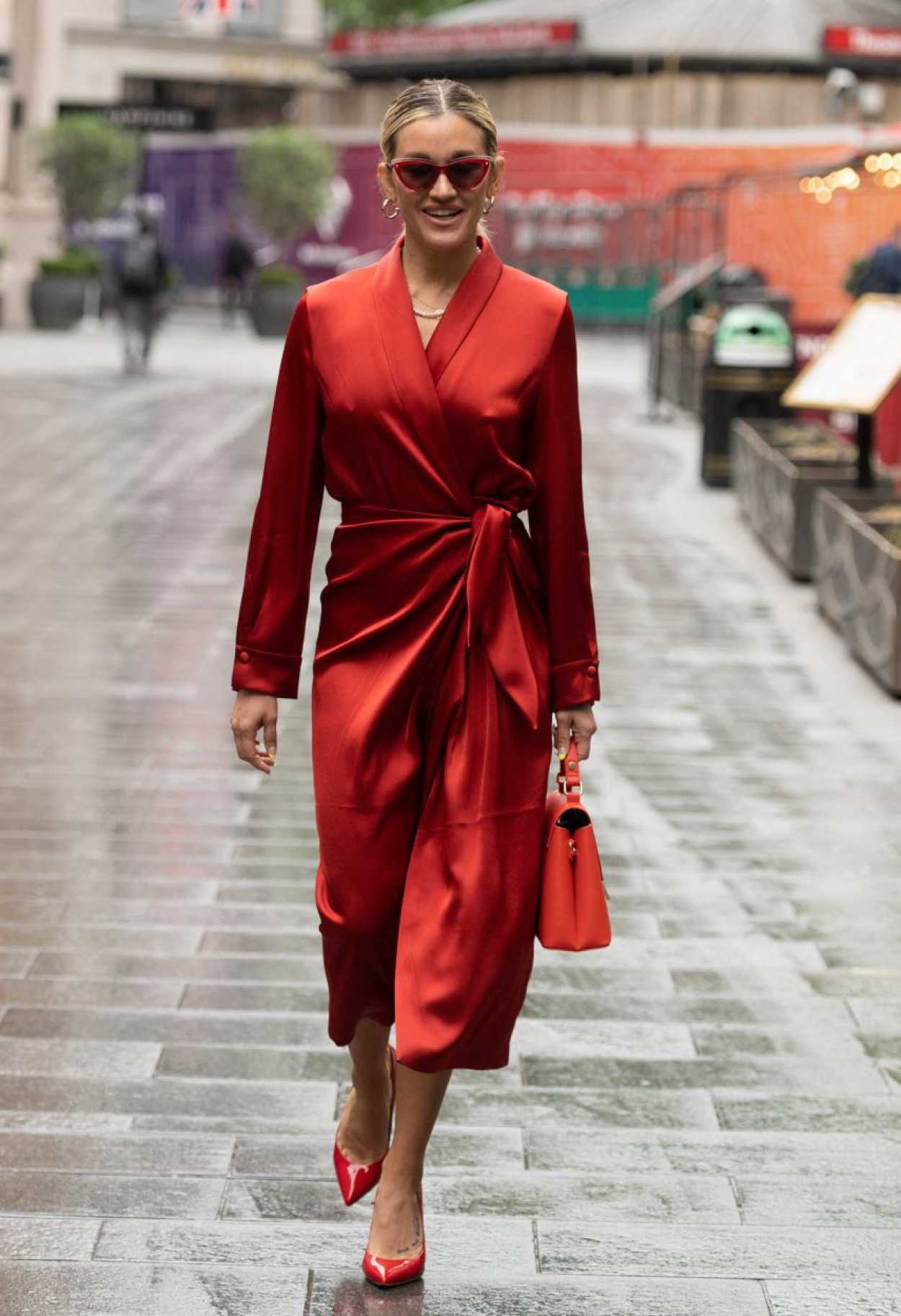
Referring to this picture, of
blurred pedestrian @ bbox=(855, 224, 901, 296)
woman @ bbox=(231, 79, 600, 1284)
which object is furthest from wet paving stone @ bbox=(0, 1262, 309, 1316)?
blurred pedestrian @ bbox=(855, 224, 901, 296)

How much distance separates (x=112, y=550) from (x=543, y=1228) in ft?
28.9

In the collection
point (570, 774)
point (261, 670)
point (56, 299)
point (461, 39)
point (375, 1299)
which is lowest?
point (56, 299)

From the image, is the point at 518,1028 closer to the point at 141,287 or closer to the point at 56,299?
the point at 141,287

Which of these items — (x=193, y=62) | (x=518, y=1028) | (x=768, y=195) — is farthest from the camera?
(x=193, y=62)

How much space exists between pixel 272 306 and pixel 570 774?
2954 cm

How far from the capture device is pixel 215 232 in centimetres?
4312

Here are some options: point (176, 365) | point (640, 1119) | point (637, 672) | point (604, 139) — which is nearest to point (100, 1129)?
point (640, 1119)

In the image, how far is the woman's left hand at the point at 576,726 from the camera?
3617mm

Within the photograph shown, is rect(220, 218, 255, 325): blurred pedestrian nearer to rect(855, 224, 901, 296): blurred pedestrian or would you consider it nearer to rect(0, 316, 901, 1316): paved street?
rect(855, 224, 901, 296): blurred pedestrian

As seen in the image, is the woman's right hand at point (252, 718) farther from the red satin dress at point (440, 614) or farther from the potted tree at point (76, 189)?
the potted tree at point (76, 189)

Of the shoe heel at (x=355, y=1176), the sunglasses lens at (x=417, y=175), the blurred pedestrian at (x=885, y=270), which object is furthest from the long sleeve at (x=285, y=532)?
the blurred pedestrian at (x=885, y=270)

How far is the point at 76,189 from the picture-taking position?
116 feet

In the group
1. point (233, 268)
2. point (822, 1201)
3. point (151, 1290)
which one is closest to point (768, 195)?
point (233, 268)

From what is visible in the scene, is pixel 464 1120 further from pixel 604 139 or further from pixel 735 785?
pixel 604 139
